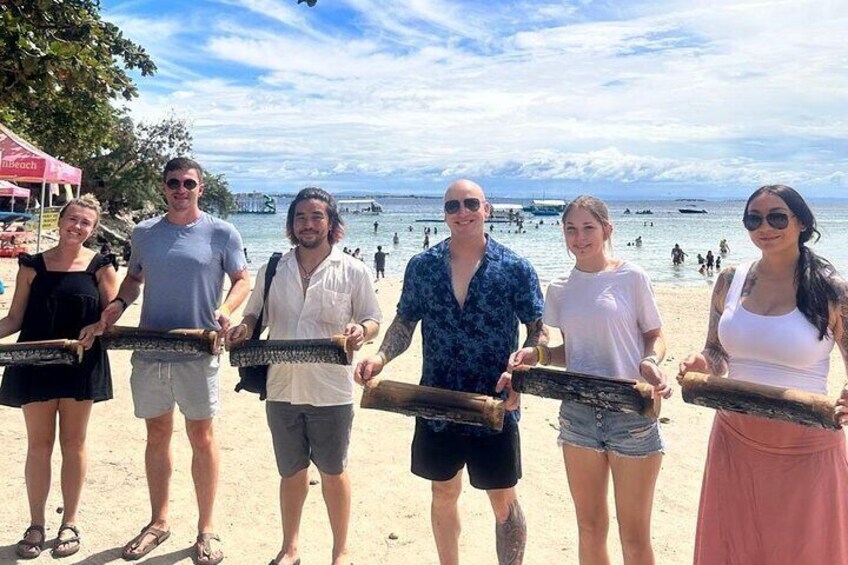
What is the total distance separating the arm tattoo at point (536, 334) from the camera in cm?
371

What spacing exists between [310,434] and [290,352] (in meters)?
0.61

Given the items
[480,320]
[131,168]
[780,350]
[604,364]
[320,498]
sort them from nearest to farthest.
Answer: [780,350] < [604,364] < [480,320] < [320,498] < [131,168]

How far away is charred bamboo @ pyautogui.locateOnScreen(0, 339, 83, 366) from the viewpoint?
4094 mm

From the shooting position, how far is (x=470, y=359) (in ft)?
12.2

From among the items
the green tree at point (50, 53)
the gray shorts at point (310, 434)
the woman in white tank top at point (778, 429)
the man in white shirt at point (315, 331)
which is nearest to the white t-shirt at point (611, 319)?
the woman in white tank top at point (778, 429)

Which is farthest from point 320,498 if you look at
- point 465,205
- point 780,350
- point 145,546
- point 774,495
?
point 780,350

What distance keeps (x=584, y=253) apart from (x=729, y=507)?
1.51 m

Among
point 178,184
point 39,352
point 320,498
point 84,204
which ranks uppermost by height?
point 178,184

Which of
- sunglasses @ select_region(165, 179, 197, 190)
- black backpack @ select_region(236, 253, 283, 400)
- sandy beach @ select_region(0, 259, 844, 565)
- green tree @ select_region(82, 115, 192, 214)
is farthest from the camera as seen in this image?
green tree @ select_region(82, 115, 192, 214)

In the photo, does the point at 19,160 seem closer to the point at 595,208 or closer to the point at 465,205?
the point at 465,205

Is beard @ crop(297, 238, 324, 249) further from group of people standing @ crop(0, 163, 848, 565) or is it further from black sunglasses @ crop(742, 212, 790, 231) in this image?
black sunglasses @ crop(742, 212, 790, 231)

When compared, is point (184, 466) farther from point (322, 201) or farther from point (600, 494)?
point (600, 494)

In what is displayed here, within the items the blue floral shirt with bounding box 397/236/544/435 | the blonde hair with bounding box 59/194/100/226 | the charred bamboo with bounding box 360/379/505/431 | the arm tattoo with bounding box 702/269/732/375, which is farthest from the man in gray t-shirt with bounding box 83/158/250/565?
the arm tattoo with bounding box 702/269/732/375

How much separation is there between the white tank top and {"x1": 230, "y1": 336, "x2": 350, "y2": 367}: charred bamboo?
2.20 meters
